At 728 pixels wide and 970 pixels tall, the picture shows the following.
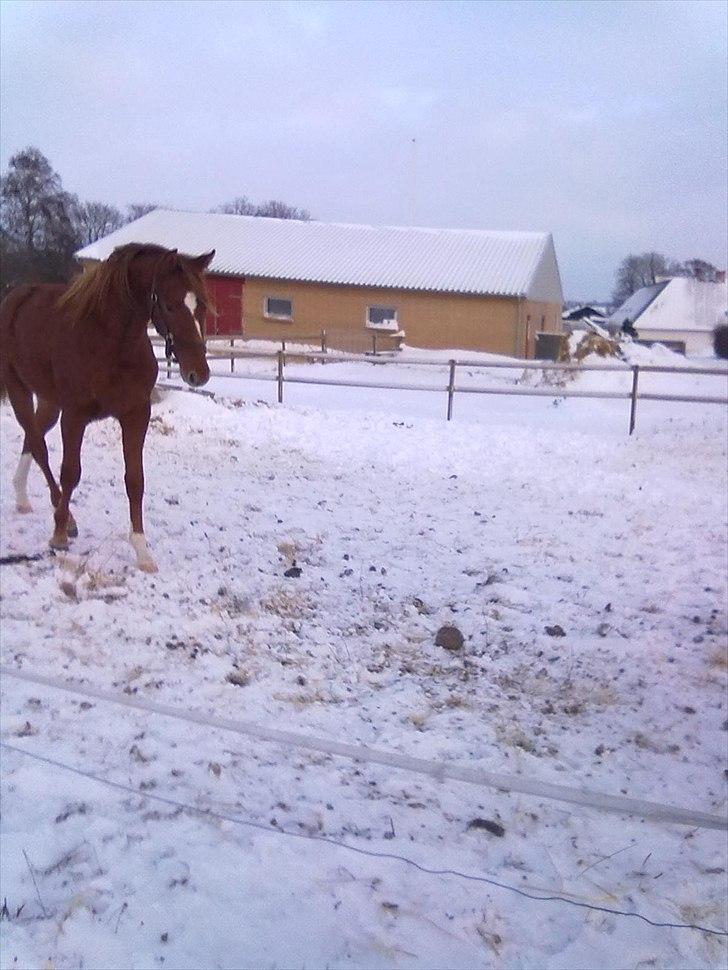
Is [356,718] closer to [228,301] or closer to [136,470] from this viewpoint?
[136,470]

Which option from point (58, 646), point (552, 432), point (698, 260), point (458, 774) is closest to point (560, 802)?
point (458, 774)

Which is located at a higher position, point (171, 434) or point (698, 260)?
point (698, 260)

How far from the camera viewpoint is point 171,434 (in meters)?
7.96

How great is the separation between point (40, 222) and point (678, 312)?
22855 mm

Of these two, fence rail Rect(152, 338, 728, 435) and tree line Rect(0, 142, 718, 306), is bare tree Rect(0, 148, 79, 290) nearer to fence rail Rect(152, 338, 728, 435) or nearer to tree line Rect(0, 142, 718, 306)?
tree line Rect(0, 142, 718, 306)

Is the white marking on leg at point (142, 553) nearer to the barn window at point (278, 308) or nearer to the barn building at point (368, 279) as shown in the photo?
the barn building at point (368, 279)

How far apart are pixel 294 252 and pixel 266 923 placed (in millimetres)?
9408

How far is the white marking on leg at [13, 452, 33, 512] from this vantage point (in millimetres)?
5746

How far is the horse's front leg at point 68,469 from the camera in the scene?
15.4 feet

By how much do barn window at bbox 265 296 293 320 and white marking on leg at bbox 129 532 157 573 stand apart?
6816 mm

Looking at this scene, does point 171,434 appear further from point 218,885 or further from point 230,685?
point 218,885

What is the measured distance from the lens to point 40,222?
366 cm

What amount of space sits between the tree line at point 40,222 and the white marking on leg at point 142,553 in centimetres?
159

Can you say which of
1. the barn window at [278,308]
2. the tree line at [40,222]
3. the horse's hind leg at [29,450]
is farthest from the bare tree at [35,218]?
the barn window at [278,308]
